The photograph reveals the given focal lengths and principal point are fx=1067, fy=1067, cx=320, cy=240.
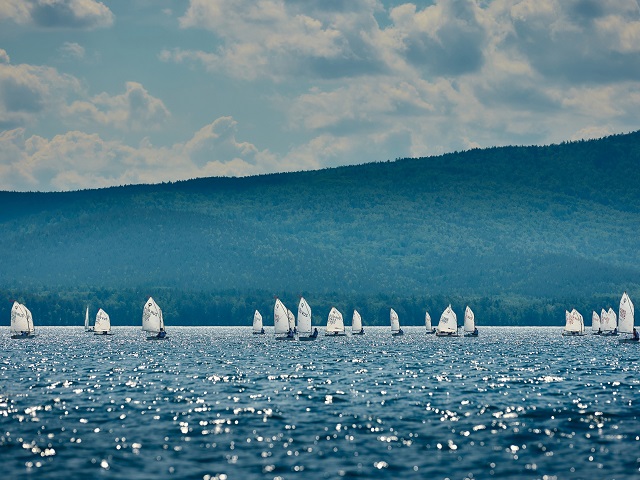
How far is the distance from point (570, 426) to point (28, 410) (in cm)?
3421

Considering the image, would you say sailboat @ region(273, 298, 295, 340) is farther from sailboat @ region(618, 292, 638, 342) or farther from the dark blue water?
the dark blue water

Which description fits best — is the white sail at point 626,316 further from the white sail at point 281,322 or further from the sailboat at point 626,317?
the white sail at point 281,322

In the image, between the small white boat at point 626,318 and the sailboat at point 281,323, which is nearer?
the small white boat at point 626,318

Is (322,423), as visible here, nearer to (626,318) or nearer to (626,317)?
(626,317)

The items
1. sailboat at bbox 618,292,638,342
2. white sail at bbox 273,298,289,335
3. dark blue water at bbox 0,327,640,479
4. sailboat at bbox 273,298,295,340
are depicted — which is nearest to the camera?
dark blue water at bbox 0,327,640,479

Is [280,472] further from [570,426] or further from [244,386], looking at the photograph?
[244,386]

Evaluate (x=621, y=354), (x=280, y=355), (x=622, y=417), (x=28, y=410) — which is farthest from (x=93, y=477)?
(x=621, y=354)

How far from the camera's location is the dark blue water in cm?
4791

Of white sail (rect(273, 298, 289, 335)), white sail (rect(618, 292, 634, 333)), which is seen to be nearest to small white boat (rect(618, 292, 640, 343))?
white sail (rect(618, 292, 634, 333))

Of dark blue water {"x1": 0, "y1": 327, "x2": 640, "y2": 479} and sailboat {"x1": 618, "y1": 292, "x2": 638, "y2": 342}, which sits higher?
sailboat {"x1": 618, "y1": 292, "x2": 638, "y2": 342}

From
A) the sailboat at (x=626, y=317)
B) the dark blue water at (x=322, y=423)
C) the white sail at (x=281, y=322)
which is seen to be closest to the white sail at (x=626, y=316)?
the sailboat at (x=626, y=317)

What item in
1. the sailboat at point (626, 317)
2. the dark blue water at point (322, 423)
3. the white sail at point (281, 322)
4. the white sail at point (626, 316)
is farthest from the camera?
the white sail at point (281, 322)

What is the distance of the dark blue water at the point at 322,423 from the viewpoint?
47.9 metres

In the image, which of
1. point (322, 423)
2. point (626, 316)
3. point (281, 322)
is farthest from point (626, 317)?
point (322, 423)
